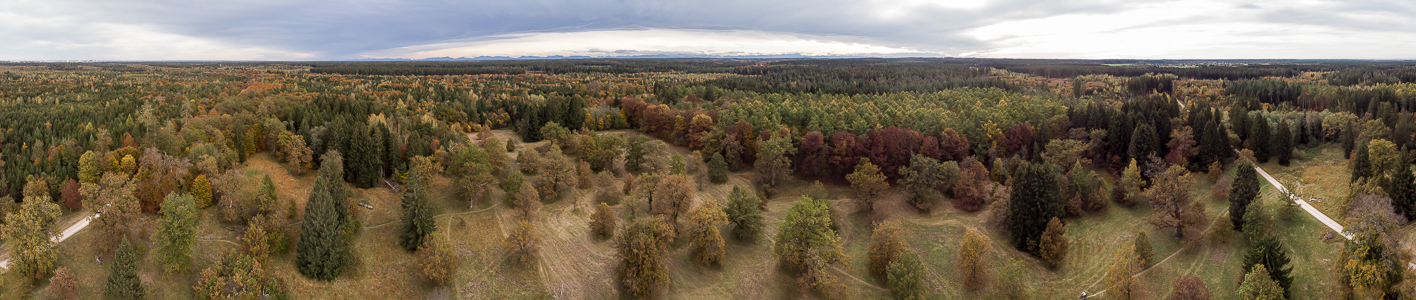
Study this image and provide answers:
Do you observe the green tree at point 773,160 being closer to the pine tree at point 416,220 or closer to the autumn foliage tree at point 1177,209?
the autumn foliage tree at point 1177,209

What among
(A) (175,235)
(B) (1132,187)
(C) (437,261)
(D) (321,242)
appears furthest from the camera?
(B) (1132,187)

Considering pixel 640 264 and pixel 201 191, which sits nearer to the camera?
pixel 640 264

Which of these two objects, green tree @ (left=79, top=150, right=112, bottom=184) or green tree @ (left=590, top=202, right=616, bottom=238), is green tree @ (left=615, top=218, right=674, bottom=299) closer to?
green tree @ (left=590, top=202, right=616, bottom=238)

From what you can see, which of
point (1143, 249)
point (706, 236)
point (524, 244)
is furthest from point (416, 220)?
point (1143, 249)

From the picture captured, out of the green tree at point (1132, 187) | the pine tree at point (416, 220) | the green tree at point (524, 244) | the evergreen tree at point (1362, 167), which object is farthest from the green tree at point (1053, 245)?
the pine tree at point (416, 220)

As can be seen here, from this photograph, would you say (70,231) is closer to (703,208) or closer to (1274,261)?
(703,208)

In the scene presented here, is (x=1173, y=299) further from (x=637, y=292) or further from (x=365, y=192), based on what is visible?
(x=365, y=192)
